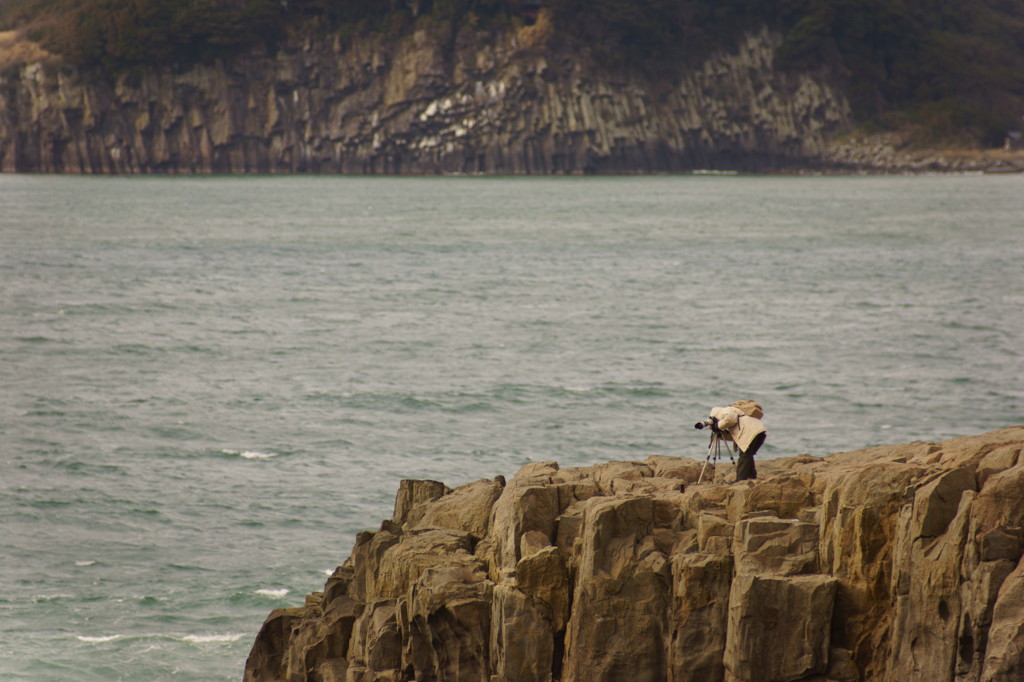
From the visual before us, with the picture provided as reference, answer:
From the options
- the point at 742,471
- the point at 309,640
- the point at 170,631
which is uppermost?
the point at 742,471

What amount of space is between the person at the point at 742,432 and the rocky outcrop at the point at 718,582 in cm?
69

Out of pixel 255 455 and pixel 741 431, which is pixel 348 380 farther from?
pixel 741 431

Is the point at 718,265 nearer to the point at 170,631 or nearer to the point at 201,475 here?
the point at 201,475

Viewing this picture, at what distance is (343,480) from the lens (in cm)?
3447

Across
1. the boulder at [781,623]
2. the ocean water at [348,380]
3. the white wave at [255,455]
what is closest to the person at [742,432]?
the boulder at [781,623]

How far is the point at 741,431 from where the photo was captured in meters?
17.0

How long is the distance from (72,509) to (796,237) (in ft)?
303

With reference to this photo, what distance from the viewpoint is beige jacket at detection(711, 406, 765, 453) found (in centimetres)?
1689

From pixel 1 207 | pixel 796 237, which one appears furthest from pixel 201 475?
pixel 1 207

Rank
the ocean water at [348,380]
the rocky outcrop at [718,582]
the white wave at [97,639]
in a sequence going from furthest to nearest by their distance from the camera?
the ocean water at [348,380]
the white wave at [97,639]
the rocky outcrop at [718,582]

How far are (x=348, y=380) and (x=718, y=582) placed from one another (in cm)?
3549

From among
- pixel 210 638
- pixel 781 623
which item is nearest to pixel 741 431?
pixel 781 623

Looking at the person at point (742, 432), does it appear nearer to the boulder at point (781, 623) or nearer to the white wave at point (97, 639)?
the boulder at point (781, 623)

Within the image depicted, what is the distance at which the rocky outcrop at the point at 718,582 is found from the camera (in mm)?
13906
